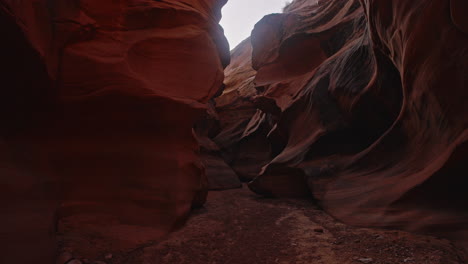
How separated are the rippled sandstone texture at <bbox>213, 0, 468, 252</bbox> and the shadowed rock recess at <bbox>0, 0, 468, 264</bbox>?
3 centimetres

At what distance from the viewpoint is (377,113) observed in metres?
6.60

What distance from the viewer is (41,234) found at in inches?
121

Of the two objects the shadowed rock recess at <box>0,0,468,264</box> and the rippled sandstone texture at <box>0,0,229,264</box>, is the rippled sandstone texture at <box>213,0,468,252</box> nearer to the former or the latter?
the shadowed rock recess at <box>0,0,468,264</box>

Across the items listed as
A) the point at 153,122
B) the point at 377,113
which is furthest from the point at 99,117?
the point at 377,113

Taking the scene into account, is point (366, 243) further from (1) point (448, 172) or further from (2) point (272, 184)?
(2) point (272, 184)

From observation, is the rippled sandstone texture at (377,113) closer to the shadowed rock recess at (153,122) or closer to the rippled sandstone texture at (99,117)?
the shadowed rock recess at (153,122)

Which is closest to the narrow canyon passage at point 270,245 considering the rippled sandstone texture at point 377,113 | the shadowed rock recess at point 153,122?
the shadowed rock recess at point 153,122

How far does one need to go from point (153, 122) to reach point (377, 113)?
17.2 feet

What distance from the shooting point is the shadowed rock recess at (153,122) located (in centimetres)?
340

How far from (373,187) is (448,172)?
4.86 ft

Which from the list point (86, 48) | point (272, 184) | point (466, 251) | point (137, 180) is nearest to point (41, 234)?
point (137, 180)

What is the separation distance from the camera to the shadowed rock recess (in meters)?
3.40

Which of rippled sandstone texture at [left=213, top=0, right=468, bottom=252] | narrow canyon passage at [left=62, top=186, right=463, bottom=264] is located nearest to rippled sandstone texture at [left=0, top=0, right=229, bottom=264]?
narrow canyon passage at [left=62, top=186, right=463, bottom=264]

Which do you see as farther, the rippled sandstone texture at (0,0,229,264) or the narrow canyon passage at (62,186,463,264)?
the narrow canyon passage at (62,186,463,264)
